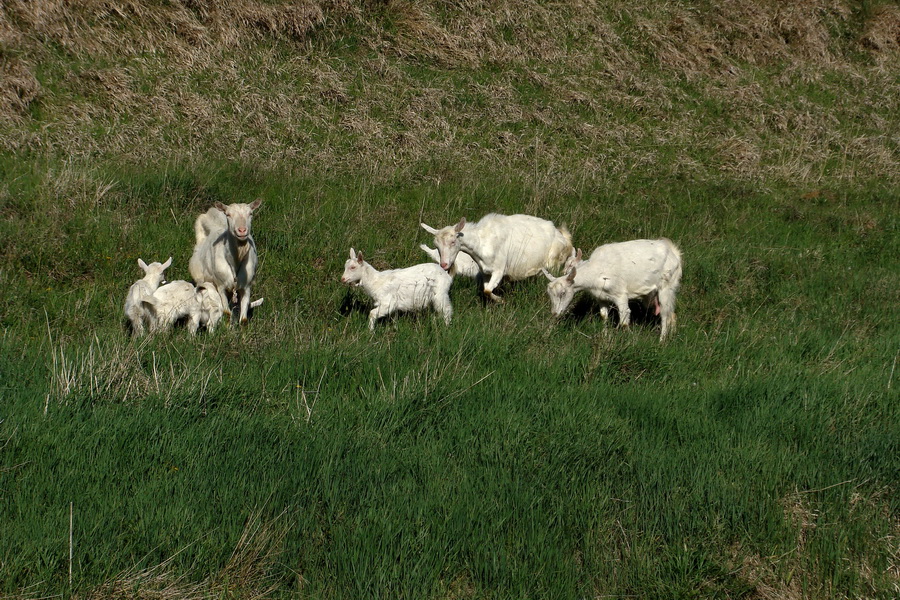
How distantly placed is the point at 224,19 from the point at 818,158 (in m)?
13.7

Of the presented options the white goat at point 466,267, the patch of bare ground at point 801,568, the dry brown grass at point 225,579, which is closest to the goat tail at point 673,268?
the white goat at point 466,267

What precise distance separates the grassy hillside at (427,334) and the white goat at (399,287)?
1.13 ft

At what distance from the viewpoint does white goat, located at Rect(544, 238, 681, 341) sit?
989 centimetres

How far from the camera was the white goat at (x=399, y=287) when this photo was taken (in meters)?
9.38

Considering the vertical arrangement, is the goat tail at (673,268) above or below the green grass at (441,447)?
above

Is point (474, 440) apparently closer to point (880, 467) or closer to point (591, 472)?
point (591, 472)

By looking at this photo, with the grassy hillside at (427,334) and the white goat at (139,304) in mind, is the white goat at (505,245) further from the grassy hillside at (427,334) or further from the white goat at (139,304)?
the white goat at (139,304)

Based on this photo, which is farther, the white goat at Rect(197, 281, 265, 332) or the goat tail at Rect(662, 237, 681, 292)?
the goat tail at Rect(662, 237, 681, 292)

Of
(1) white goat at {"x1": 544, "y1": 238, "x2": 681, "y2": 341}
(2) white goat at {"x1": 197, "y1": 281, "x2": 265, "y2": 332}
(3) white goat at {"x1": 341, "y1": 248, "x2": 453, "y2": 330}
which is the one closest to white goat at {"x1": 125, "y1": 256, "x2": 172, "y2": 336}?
(2) white goat at {"x1": 197, "y1": 281, "x2": 265, "y2": 332}

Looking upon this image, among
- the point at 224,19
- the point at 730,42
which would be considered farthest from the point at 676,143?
the point at 224,19

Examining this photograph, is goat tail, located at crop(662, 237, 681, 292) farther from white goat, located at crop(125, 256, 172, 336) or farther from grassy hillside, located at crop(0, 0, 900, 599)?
white goat, located at crop(125, 256, 172, 336)

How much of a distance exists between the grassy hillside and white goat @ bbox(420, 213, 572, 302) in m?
0.46

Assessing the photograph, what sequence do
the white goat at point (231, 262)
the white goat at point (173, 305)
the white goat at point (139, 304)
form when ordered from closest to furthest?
1. the white goat at point (173, 305)
2. the white goat at point (139, 304)
3. the white goat at point (231, 262)

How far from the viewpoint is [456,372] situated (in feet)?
23.6
